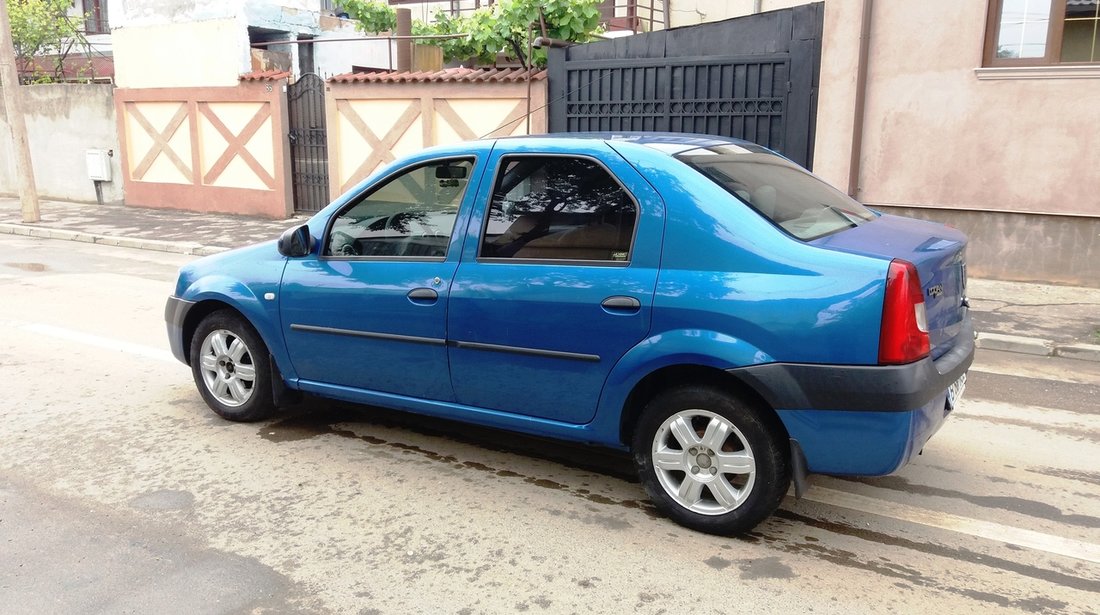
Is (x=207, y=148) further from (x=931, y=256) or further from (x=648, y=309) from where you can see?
(x=931, y=256)

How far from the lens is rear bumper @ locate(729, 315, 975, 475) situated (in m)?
3.36

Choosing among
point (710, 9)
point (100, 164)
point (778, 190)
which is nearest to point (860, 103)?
point (778, 190)

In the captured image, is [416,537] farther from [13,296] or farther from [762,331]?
[13,296]

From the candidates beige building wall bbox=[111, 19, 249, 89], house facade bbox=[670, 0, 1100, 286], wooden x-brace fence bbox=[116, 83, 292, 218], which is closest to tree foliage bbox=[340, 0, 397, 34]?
beige building wall bbox=[111, 19, 249, 89]

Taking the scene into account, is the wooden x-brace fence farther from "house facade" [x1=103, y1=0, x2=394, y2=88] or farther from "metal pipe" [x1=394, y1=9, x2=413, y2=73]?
"metal pipe" [x1=394, y1=9, x2=413, y2=73]

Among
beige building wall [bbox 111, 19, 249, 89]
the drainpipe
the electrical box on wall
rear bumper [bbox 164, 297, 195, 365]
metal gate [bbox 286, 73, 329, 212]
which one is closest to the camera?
rear bumper [bbox 164, 297, 195, 365]

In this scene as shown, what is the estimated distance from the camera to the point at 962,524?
12.8 feet

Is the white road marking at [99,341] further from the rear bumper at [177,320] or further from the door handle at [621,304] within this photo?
the door handle at [621,304]

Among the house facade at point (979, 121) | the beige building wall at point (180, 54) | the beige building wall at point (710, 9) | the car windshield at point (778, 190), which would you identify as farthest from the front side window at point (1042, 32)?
the beige building wall at point (180, 54)

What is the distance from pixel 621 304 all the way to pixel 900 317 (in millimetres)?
1097

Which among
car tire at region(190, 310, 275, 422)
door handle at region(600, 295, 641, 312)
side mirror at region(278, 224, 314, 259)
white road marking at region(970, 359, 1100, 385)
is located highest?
side mirror at region(278, 224, 314, 259)

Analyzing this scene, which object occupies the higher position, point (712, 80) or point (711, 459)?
point (712, 80)

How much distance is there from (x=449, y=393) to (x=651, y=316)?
3.99ft

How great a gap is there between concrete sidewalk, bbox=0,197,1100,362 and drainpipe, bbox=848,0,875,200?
5.82 ft
